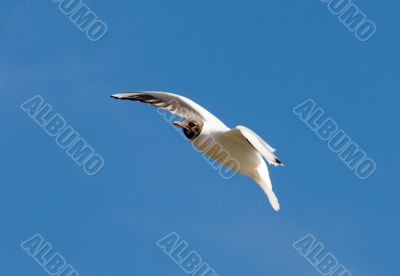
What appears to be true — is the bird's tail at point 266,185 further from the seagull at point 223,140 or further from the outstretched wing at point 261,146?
the outstretched wing at point 261,146

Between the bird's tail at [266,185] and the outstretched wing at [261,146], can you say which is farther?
the bird's tail at [266,185]

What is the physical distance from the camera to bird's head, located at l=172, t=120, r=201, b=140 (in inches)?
522

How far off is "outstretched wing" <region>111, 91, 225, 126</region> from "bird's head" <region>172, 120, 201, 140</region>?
133mm

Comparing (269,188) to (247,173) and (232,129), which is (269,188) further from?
(232,129)

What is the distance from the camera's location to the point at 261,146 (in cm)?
1205

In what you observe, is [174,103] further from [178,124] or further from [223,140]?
[223,140]

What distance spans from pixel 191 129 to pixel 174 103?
0.84 m

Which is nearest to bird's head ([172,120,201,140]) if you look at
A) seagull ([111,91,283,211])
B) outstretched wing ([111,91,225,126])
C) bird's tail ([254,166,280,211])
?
seagull ([111,91,283,211])

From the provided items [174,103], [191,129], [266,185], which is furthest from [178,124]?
[266,185]

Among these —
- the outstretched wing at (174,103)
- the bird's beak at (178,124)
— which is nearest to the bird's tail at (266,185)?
the outstretched wing at (174,103)

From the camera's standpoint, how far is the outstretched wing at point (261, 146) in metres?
11.9

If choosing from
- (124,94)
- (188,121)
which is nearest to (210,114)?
(188,121)

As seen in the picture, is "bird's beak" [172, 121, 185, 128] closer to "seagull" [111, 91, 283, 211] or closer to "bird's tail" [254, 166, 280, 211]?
"seagull" [111, 91, 283, 211]

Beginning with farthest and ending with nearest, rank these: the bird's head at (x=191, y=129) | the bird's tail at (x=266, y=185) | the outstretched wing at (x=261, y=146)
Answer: the bird's tail at (x=266, y=185)
the bird's head at (x=191, y=129)
the outstretched wing at (x=261, y=146)
